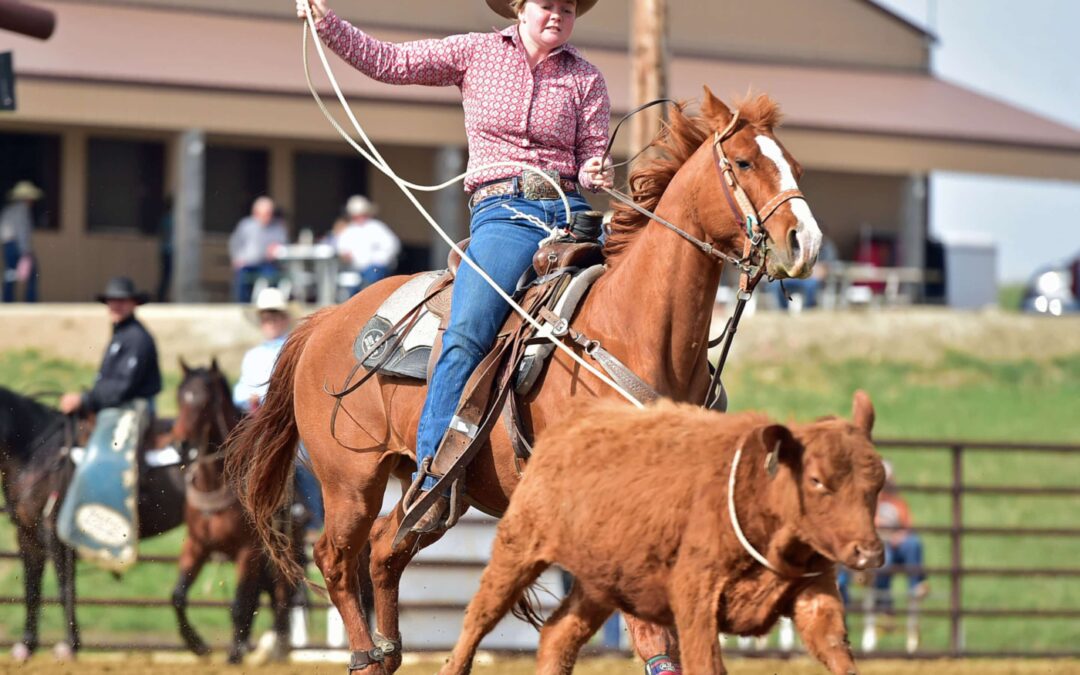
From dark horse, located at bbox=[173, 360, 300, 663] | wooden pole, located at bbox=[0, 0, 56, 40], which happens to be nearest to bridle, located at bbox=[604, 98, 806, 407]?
wooden pole, located at bbox=[0, 0, 56, 40]

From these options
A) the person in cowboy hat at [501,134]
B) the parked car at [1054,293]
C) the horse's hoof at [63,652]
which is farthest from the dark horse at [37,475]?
the parked car at [1054,293]

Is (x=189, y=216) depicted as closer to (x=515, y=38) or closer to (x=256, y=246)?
(x=256, y=246)

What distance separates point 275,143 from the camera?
74.9ft

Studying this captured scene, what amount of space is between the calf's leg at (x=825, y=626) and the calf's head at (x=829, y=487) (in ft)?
0.61

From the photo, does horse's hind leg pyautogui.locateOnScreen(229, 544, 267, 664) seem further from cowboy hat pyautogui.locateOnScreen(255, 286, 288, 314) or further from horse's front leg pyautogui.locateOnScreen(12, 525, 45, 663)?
cowboy hat pyautogui.locateOnScreen(255, 286, 288, 314)

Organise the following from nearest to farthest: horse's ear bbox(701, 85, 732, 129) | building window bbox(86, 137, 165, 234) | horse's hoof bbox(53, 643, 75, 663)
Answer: horse's ear bbox(701, 85, 732, 129) → horse's hoof bbox(53, 643, 75, 663) → building window bbox(86, 137, 165, 234)

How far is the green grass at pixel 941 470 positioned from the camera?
12.2 meters

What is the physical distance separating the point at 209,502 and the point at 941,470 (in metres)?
9.55

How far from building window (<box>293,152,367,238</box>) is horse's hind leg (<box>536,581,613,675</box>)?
19.2 m

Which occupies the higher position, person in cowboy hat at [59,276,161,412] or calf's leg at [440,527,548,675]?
person in cowboy hat at [59,276,161,412]

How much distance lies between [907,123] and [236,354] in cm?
1197

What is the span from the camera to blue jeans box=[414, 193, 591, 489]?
18.0 ft

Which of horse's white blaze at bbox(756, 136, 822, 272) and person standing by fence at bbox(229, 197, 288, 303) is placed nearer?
horse's white blaze at bbox(756, 136, 822, 272)

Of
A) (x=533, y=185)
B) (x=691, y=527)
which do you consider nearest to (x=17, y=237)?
(x=533, y=185)
